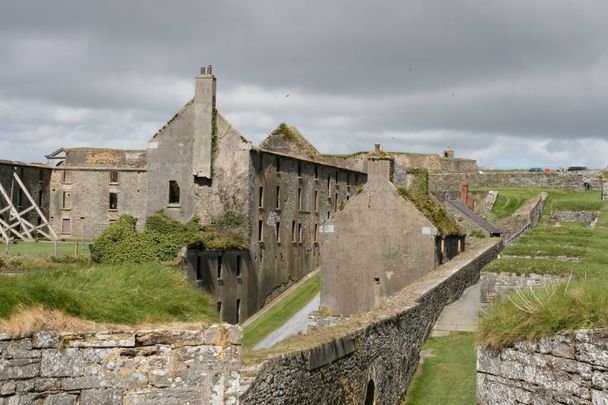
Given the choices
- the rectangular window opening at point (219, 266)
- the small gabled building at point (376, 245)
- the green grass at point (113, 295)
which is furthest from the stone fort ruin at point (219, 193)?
the green grass at point (113, 295)

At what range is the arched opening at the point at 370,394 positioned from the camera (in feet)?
44.4

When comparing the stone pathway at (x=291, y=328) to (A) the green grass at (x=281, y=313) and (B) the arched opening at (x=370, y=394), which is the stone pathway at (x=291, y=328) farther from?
(B) the arched opening at (x=370, y=394)

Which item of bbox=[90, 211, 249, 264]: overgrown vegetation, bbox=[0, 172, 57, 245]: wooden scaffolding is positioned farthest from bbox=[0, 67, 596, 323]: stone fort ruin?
bbox=[90, 211, 249, 264]: overgrown vegetation

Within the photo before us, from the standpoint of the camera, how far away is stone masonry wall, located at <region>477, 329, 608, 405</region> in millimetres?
6871

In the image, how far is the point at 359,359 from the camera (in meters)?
12.8

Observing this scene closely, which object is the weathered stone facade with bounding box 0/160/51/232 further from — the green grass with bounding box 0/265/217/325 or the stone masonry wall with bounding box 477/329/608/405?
the stone masonry wall with bounding box 477/329/608/405

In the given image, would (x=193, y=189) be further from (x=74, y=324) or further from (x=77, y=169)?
(x=74, y=324)

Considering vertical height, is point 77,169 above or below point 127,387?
above

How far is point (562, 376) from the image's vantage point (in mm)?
7141

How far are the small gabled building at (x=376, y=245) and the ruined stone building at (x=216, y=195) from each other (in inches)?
305

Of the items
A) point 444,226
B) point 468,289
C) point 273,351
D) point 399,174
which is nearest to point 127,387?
point 273,351

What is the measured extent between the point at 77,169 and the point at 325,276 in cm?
2978

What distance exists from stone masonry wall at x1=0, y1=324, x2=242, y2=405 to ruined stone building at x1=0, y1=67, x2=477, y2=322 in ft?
85.8

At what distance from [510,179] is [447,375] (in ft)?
197
